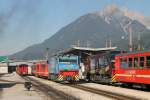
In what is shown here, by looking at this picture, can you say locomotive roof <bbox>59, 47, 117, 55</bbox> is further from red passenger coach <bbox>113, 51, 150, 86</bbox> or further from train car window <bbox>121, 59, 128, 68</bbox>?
train car window <bbox>121, 59, 128, 68</bbox>

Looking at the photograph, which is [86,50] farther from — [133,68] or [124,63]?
[133,68]

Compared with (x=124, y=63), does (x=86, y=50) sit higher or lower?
higher

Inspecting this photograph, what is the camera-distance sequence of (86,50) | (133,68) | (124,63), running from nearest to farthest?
1. (133,68)
2. (124,63)
3. (86,50)

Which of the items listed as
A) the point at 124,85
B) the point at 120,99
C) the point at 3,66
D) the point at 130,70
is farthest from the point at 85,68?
the point at 3,66

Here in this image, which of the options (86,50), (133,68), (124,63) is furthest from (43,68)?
(133,68)

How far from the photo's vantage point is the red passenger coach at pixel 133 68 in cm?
3198

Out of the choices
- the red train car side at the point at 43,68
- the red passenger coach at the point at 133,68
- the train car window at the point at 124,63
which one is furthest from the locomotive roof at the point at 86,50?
the train car window at the point at 124,63

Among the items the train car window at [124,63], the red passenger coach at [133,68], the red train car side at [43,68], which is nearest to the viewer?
the red passenger coach at [133,68]

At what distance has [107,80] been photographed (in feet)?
142

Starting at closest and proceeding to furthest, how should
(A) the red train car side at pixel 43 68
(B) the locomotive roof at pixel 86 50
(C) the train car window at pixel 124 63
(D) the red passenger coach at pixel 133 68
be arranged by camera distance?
(D) the red passenger coach at pixel 133 68
(C) the train car window at pixel 124 63
(A) the red train car side at pixel 43 68
(B) the locomotive roof at pixel 86 50

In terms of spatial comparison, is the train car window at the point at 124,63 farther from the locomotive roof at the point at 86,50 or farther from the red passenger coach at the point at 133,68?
the locomotive roof at the point at 86,50

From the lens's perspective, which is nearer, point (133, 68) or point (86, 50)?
point (133, 68)

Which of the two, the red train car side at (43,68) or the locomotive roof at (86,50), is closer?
the red train car side at (43,68)

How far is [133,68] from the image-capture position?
113ft
